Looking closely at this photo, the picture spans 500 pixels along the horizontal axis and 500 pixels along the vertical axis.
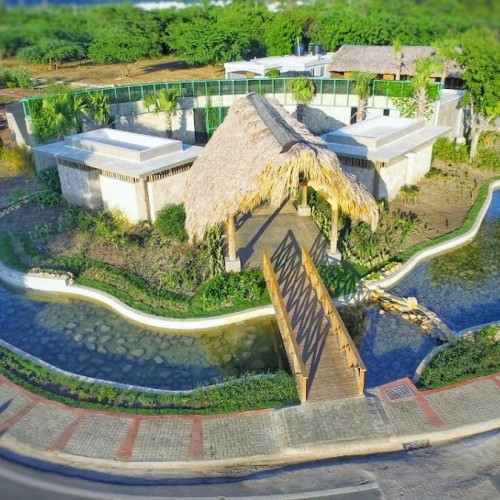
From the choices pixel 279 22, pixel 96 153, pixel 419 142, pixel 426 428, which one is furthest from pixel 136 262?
pixel 279 22

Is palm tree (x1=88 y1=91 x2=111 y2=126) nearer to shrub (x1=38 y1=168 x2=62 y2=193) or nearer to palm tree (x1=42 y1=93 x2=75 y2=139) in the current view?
palm tree (x1=42 y1=93 x2=75 y2=139)

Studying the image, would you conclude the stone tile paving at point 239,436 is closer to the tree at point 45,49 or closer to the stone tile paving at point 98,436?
the stone tile paving at point 98,436

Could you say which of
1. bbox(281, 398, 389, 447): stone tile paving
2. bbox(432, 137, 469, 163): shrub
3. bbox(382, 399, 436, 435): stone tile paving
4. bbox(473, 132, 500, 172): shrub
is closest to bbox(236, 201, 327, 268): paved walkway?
bbox(281, 398, 389, 447): stone tile paving

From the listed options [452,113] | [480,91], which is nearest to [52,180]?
[480,91]

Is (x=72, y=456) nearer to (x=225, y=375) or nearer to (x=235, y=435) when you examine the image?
(x=235, y=435)

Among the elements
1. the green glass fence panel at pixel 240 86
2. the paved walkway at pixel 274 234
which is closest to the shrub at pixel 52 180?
the paved walkway at pixel 274 234
